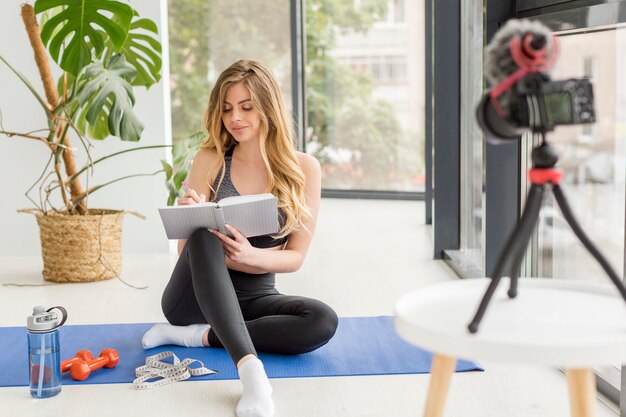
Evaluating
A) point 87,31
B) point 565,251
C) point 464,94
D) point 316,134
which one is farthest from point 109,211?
point 316,134

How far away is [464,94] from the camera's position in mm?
3652

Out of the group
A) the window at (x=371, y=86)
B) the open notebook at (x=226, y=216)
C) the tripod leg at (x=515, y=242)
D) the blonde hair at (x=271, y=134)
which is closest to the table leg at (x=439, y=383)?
the tripod leg at (x=515, y=242)

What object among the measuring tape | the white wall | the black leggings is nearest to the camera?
the black leggings

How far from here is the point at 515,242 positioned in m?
1.18

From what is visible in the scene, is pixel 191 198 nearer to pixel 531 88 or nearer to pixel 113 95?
pixel 113 95

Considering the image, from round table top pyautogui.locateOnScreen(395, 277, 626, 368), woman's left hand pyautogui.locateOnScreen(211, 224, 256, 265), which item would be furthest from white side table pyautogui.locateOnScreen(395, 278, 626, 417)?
woman's left hand pyautogui.locateOnScreen(211, 224, 256, 265)

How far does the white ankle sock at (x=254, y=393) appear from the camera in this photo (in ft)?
6.51

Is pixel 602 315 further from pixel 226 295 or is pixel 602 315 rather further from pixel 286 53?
pixel 286 53

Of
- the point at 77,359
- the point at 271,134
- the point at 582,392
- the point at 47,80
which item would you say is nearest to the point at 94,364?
the point at 77,359

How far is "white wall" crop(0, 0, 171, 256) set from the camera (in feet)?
13.2

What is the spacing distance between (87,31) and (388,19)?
→ 311 centimetres

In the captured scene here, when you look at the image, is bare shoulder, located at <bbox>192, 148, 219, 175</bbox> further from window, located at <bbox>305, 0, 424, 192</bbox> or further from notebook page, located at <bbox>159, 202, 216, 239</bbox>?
window, located at <bbox>305, 0, 424, 192</bbox>

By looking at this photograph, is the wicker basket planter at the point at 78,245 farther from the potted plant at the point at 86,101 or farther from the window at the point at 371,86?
the window at the point at 371,86

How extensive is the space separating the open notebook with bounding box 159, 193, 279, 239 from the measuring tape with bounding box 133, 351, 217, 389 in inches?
14.3
